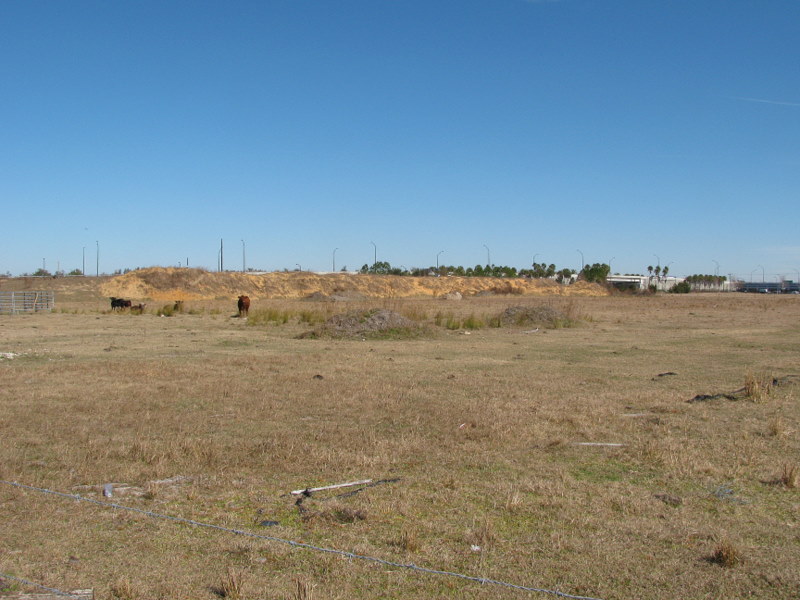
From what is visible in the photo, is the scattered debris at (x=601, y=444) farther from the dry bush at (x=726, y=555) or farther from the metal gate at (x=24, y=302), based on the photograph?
the metal gate at (x=24, y=302)

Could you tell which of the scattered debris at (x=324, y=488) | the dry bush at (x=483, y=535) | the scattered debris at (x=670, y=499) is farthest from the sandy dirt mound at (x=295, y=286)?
the dry bush at (x=483, y=535)

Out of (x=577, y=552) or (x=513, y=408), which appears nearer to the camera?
(x=577, y=552)

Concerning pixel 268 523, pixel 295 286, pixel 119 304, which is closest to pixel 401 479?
pixel 268 523

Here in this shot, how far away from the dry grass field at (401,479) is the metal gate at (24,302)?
2908cm

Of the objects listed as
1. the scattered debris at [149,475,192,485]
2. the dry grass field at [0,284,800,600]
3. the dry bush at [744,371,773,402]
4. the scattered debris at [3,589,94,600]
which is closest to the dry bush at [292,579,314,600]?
the dry grass field at [0,284,800,600]

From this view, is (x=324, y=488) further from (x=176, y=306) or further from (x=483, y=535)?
(x=176, y=306)

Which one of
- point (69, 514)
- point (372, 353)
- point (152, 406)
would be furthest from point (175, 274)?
point (69, 514)

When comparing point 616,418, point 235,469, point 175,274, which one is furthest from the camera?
point 175,274

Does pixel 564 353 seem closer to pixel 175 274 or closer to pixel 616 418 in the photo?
pixel 616 418

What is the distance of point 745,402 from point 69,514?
1080 cm

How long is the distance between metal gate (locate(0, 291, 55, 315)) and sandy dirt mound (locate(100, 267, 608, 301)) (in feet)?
81.4

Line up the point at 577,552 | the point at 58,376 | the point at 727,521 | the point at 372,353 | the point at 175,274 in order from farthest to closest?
the point at 175,274 < the point at 372,353 < the point at 58,376 < the point at 727,521 < the point at 577,552

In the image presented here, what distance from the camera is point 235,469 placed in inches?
322

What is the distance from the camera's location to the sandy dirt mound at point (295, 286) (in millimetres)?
76875
